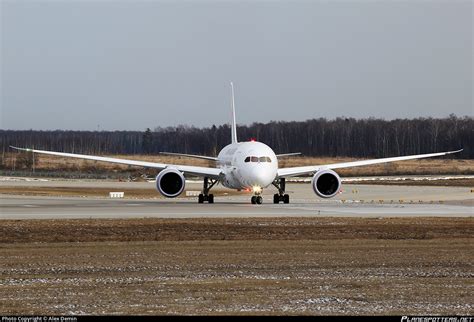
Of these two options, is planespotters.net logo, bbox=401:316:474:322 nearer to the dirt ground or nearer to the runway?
the dirt ground

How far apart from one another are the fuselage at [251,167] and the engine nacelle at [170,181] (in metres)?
2.92

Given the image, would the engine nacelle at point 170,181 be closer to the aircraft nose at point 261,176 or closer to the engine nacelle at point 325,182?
the aircraft nose at point 261,176

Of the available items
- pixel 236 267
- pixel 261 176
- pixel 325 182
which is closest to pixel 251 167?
pixel 261 176

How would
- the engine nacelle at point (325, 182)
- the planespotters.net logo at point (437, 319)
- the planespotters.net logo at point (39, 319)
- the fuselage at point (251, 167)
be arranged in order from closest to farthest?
the planespotters.net logo at point (39, 319)
the planespotters.net logo at point (437, 319)
the fuselage at point (251, 167)
the engine nacelle at point (325, 182)

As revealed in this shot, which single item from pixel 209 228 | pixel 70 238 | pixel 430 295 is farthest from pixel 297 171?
pixel 430 295

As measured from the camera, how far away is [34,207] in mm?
45438

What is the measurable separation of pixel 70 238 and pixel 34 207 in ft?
56.4

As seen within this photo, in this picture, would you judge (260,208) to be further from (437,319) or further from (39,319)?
(39,319)

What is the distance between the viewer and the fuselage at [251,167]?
4806 cm

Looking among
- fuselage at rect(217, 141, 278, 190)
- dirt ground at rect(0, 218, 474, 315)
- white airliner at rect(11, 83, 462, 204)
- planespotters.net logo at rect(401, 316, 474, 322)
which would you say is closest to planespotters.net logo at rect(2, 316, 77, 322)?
dirt ground at rect(0, 218, 474, 315)

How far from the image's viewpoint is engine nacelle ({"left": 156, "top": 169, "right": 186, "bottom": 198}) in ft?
158

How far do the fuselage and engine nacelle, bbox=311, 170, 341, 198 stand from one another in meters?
2.14

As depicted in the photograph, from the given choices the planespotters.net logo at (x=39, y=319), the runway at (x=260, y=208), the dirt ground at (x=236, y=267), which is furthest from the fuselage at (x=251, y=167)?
the planespotters.net logo at (x=39, y=319)

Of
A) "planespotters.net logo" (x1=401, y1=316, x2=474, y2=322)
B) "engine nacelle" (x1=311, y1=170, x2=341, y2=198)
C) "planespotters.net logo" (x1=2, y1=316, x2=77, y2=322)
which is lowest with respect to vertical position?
"planespotters.net logo" (x1=401, y1=316, x2=474, y2=322)
